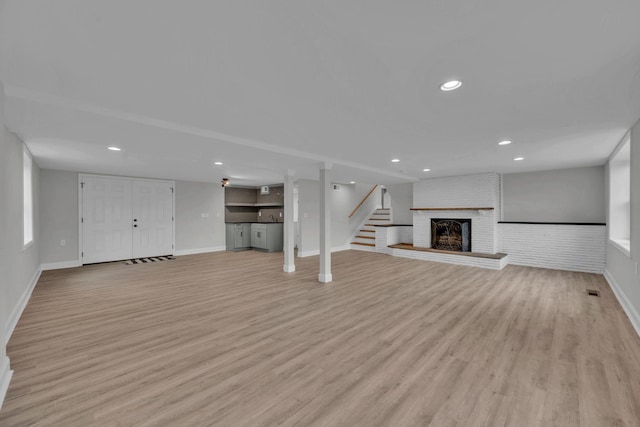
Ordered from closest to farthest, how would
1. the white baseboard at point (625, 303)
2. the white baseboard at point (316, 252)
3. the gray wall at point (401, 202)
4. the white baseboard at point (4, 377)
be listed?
the white baseboard at point (4, 377), the white baseboard at point (625, 303), the white baseboard at point (316, 252), the gray wall at point (401, 202)

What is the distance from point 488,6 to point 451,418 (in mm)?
2216

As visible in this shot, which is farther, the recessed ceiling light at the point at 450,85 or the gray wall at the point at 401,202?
the gray wall at the point at 401,202

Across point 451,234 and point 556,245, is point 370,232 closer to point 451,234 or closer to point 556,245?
point 451,234

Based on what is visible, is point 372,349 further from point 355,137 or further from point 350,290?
point 355,137

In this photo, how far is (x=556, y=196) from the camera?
6184 mm

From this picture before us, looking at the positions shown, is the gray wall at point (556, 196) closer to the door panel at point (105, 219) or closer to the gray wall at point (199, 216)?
the gray wall at point (199, 216)

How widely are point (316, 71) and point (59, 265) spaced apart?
7.29 m

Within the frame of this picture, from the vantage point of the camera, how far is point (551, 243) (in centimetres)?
599

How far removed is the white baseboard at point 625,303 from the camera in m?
2.89

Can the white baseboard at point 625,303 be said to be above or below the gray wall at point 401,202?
below

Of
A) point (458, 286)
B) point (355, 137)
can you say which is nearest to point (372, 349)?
point (355, 137)

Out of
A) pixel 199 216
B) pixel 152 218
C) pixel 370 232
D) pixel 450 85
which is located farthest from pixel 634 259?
pixel 152 218

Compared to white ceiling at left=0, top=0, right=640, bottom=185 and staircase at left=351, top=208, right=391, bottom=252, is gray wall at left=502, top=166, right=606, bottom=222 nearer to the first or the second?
white ceiling at left=0, top=0, right=640, bottom=185

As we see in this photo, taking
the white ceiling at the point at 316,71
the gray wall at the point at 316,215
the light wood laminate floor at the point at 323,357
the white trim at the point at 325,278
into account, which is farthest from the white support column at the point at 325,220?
the gray wall at the point at 316,215
